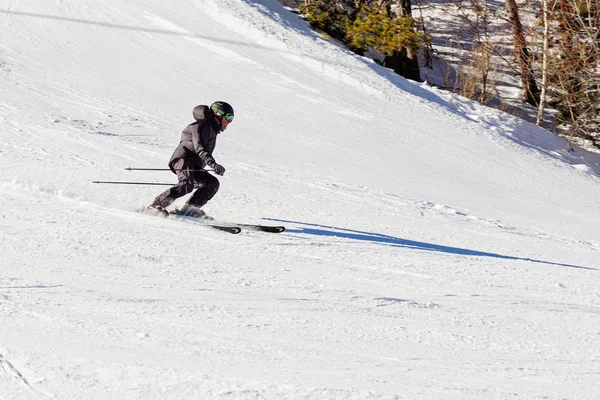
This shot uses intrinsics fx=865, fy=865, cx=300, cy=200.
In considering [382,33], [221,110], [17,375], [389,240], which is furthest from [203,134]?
[382,33]

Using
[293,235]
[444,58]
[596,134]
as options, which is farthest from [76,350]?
[444,58]

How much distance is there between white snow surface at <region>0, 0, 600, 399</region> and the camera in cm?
455

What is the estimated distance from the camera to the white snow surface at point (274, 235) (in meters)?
4.55

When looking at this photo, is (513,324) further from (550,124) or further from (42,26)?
(550,124)

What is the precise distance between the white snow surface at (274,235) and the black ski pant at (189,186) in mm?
374

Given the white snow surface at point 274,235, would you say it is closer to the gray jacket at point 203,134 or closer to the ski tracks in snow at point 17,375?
the ski tracks in snow at point 17,375

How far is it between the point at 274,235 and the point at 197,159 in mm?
1120

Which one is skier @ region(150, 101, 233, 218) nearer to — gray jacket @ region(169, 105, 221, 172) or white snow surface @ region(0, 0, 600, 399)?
gray jacket @ region(169, 105, 221, 172)

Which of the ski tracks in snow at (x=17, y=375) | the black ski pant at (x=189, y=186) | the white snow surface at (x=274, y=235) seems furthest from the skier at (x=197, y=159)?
the ski tracks in snow at (x=17, y=375)

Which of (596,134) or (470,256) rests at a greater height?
(596,134)

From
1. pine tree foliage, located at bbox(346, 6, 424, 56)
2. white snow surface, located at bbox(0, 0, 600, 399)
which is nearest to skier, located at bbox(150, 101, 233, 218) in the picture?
white snow surface, located at bbox(0, 0, 600, 399)

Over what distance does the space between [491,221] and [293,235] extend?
10.7 feet

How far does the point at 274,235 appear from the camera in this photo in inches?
316

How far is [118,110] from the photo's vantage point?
13.2m
